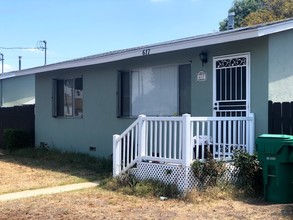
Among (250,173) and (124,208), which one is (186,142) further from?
(124,208)

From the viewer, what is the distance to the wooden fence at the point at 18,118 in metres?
17.4

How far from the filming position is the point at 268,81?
366 inches

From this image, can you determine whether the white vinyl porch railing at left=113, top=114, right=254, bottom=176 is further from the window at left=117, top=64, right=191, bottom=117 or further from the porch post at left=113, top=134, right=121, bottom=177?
the window at left=117, top=64, right=191, bottom=117

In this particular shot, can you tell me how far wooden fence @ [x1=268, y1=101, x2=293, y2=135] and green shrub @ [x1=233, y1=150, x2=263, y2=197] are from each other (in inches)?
43.8

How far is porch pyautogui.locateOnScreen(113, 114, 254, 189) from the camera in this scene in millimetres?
8406

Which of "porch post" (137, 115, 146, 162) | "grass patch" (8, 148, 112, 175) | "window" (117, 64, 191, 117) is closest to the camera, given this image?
"porch post" (137, 115, 146, 162)

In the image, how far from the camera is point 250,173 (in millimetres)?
8281

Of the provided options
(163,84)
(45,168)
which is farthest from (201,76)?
(45,168)

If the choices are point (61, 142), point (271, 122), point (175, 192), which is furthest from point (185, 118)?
point (61, 142)

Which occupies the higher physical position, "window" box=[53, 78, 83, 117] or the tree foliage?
the tree foliage

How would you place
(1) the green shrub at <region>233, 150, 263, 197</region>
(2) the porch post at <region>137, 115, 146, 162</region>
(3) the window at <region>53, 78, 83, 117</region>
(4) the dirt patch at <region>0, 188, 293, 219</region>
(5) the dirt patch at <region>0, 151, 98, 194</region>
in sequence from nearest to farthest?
(4) the dirt patch at <region>0, 188, 293, 219</region>, (1) the green shrub at <region>233, 150, 263, 197</region>, (2) the porch post at <region>137, 115, 146, 162</region>, (5) the dirt patch at <region>0, 151, 98, 194</region>, (3) the window at <region>53, 78, 83, 117</region>

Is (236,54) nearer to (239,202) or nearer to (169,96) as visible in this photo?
(169,96)

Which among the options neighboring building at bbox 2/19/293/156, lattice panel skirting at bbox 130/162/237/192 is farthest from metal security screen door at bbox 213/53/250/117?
lattice panel skirting at bbox 130/162/237/192

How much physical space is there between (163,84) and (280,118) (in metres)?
3.61
